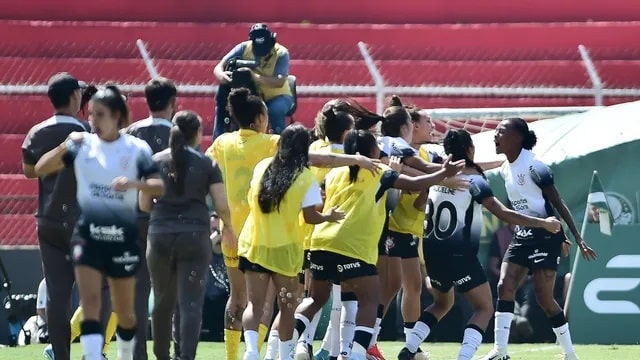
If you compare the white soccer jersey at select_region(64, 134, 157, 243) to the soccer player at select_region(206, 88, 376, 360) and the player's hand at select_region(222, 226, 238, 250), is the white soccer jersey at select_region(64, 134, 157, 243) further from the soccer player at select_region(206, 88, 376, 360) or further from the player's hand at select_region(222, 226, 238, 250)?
the soccer player at select_region(206, 88, 376, 360)

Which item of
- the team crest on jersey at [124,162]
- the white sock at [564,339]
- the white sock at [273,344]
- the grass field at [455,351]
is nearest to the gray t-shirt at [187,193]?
the team crest on jersey at [124,162]

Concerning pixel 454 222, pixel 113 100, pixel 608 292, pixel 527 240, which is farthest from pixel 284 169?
pixel 608 292

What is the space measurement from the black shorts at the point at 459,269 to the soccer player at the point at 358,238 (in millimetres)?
809

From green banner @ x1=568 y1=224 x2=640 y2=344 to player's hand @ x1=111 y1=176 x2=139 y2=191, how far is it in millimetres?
7065

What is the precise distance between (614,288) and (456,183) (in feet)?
16.1

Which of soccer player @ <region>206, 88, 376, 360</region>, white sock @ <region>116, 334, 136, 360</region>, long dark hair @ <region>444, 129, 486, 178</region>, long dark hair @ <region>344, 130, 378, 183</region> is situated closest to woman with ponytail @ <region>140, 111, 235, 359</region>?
white sock @ <region>116, 334, 136, 360</region>

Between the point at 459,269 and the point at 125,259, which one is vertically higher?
the point at 125,259

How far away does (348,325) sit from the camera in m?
10.5

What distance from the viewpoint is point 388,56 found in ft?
81.7

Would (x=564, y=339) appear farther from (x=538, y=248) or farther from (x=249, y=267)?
(x=249, y=267)

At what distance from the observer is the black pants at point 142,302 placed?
980 cm

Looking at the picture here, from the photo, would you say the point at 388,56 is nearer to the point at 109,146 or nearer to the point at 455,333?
the point at 455,333

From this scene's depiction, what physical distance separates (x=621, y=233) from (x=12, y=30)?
13851 mm

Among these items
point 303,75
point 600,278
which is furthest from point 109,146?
point 303,75
